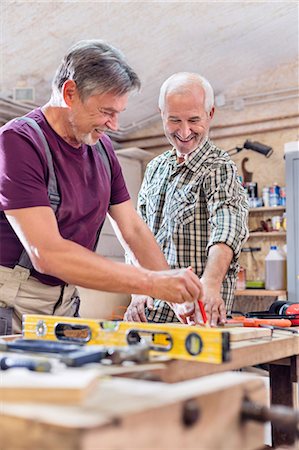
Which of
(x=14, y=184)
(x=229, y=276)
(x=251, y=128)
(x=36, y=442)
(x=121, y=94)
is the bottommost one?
(x=36, y=442)

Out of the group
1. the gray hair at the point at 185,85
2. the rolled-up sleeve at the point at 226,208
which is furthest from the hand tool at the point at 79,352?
the gray hair at the point at 185,85

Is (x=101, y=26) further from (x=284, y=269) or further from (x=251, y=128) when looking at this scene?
(x=284, y=269)

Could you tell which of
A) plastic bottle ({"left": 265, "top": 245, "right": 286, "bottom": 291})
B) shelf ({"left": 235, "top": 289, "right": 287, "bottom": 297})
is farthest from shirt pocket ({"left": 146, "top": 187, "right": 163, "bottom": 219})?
plastic bottle ({"left": 265, "top": 245, "right": 286, "bottom": 291})

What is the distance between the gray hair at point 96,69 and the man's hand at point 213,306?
66 cm

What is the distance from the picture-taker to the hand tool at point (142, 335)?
Result: 1.10 meters

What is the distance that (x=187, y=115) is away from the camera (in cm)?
213

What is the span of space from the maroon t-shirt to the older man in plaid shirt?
381 millimetres

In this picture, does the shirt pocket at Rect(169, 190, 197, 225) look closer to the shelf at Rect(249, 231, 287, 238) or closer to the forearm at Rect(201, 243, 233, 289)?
the forearm at Rect(201, 243, 233, 289)

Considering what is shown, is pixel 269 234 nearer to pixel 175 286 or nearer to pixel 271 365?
pixel 271 365

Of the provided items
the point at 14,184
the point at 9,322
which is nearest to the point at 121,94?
the point at 14,184

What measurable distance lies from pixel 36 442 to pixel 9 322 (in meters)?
0.99

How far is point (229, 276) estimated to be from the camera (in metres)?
2.14

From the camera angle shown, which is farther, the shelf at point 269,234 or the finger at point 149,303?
the shelf at point 269,234

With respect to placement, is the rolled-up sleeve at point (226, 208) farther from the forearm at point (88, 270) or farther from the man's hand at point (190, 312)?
the forearm at point (88, 270)
